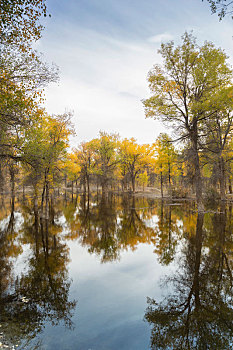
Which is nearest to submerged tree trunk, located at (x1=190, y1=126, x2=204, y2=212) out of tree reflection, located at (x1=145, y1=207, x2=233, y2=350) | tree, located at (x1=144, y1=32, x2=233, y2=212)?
tree, located at (x1=144, y1=32, x2=233, y2=212)

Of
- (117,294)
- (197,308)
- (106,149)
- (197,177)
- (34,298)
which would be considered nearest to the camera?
(197,308)

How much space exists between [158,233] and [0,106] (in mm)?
11303

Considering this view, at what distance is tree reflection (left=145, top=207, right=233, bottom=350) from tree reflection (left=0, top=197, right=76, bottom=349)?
2.15m

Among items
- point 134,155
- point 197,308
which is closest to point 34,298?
point 197,308

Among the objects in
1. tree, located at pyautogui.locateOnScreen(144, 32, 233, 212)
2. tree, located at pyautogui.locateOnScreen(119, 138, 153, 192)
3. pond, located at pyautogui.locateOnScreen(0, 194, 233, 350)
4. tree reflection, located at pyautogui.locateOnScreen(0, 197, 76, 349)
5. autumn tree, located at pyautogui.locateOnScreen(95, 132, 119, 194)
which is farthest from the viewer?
tree, located at pyautogui.locateOnScreen(119, 138, 153, 192)

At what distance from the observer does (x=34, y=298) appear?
5.57 metres

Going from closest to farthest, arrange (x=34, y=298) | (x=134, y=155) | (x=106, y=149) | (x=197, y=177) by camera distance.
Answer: (x=34, y=298) → (x=197, y=177) → (x=106, y=149) → (x=134, y=155)

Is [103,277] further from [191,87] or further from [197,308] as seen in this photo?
[191,87]

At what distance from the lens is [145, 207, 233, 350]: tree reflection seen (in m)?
3.99

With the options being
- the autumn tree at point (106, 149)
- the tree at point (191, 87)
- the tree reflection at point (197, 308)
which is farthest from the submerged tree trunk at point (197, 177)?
the autumn tree at point (106, 149)

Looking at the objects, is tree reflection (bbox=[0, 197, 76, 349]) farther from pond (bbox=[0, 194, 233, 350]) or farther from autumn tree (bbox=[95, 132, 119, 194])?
autumn tree (bbox=[95, 132, 119, 194])

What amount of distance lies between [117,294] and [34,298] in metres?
2.34

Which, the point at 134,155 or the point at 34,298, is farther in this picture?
the point at 134,155

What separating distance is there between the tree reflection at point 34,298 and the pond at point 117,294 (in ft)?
0.07
